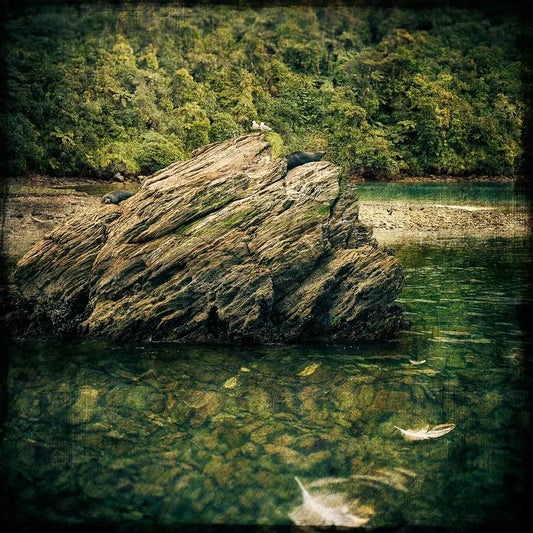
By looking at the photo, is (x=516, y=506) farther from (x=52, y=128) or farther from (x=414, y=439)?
(x=52, y=128)

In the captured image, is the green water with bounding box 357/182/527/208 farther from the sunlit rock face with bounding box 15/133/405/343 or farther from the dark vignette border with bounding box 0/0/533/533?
the sunlit rock face with bounding box 15/133/405/343

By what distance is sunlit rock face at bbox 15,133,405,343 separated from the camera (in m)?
8.05

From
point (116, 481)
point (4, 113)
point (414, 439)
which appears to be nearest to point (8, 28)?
point (4, 113)

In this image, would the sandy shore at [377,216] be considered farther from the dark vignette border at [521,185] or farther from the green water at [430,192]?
the dark vignette border at [521,185]

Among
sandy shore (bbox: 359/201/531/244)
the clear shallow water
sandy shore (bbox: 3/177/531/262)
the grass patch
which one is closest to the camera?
the clear shallow water

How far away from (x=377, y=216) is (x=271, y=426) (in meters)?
6.01

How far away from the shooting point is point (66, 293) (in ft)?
27.7

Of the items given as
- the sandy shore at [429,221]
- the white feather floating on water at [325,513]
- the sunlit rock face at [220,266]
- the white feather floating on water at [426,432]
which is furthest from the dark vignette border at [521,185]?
the sunlit rock face at [220,266]

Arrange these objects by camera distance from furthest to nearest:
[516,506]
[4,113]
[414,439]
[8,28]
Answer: [4,113] → [8,28] → [414,439] → [516,506]

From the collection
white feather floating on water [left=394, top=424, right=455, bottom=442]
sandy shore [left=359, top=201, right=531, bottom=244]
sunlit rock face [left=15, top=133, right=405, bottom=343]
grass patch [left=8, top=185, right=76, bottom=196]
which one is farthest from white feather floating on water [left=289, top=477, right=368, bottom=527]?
grass patch [left=8, top=185, right=76, bottom=196]

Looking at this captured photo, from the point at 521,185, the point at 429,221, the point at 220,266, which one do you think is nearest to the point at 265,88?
the point at 220,266

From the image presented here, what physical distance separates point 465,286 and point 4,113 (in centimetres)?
923

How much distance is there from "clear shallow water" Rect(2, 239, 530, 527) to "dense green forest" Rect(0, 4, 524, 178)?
2766 mm

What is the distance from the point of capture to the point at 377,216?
32.7 ft
